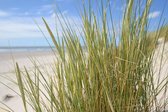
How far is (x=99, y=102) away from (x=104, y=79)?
0.40 ft

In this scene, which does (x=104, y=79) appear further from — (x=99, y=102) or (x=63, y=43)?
(x=63, y=43)

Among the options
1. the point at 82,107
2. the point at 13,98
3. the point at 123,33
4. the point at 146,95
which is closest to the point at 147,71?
the point at 146,95

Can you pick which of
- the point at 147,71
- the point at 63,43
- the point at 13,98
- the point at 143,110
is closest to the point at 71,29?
the point at 63,43

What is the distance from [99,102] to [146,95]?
0.27 meters

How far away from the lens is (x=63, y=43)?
1.59 m

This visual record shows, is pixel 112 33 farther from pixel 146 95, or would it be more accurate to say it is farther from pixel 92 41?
pixel 146 95

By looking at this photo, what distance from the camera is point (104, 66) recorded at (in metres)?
1.41

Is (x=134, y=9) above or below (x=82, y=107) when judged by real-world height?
above

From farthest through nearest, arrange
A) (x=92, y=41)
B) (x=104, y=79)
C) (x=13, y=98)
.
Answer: (x=13, y=98), (x=92, y=41), (x=104, y=79)

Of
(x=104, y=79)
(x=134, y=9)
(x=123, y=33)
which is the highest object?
(x=134, y=9)

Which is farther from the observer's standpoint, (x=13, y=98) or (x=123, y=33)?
(x=13, y=98)

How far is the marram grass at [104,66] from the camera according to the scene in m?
1.45

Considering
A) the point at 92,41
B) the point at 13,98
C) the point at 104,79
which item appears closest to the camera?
the point at 104,79

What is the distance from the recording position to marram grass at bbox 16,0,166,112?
145cm
